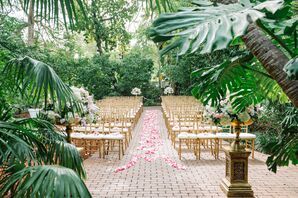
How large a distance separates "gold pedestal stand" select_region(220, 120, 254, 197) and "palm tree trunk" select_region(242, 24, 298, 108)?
462 cm

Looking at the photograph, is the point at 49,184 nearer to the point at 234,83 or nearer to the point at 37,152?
the point at 37,152

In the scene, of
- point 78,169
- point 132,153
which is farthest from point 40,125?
point 132,153

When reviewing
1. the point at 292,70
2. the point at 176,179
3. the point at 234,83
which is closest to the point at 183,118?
the point at 176,179

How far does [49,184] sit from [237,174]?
155 inches

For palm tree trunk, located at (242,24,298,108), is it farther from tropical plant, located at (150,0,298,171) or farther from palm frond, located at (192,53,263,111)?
palm frond, located at (192,53,263,111)

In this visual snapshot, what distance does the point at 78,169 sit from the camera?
11.5 feet

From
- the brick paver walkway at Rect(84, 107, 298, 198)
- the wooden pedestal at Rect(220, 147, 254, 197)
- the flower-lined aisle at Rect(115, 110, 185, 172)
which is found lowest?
the brick paver walkway at Rect(84, 107, 298, 198)

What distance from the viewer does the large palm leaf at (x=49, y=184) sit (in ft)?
7.04

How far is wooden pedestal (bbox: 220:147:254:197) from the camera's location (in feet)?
17.8

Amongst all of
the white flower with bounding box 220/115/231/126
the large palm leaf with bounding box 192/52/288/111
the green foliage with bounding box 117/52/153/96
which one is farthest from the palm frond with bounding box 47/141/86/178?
the green foliage with bounding box 117/52/153/96

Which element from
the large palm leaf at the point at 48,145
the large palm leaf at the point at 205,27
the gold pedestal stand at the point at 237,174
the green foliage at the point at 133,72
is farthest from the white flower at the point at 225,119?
the green foliage at the point at 133,72

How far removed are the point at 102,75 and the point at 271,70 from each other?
2438cm

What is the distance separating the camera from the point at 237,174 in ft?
18.2

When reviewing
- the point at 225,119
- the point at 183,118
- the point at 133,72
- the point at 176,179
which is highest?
the point at 133,72
